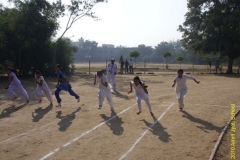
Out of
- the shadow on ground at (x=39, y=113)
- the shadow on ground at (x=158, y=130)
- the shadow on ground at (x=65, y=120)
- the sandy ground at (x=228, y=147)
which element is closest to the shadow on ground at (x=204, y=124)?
the sandy ground at (x=228, y=147)

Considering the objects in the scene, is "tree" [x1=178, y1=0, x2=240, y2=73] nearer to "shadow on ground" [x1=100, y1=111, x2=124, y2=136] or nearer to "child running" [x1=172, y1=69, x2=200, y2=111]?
"child running" [x1=172, y1=69, x2=200, y2=111]

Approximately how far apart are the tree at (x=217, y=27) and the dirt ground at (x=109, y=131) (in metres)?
19.7

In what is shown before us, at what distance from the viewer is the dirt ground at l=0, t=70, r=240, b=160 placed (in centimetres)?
579

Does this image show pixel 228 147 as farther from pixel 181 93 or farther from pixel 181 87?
pixel 181 87

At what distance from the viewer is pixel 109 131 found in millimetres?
7453

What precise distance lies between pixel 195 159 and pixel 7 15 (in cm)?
2254

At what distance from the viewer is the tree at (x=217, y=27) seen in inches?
1137

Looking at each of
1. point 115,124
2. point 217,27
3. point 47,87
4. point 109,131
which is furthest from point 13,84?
point 217,27

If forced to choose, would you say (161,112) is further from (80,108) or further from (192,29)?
(192,29)

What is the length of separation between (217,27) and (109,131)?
87.1 feet

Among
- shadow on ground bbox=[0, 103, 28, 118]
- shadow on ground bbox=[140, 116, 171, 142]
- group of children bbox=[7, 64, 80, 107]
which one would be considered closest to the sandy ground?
shadow on ground bbox=[140, 116, 171, 142]

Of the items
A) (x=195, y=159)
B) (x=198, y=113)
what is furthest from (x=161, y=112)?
(x=195, y=159)

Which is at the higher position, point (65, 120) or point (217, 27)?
point (217, 27)

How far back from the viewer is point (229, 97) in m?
13.0
